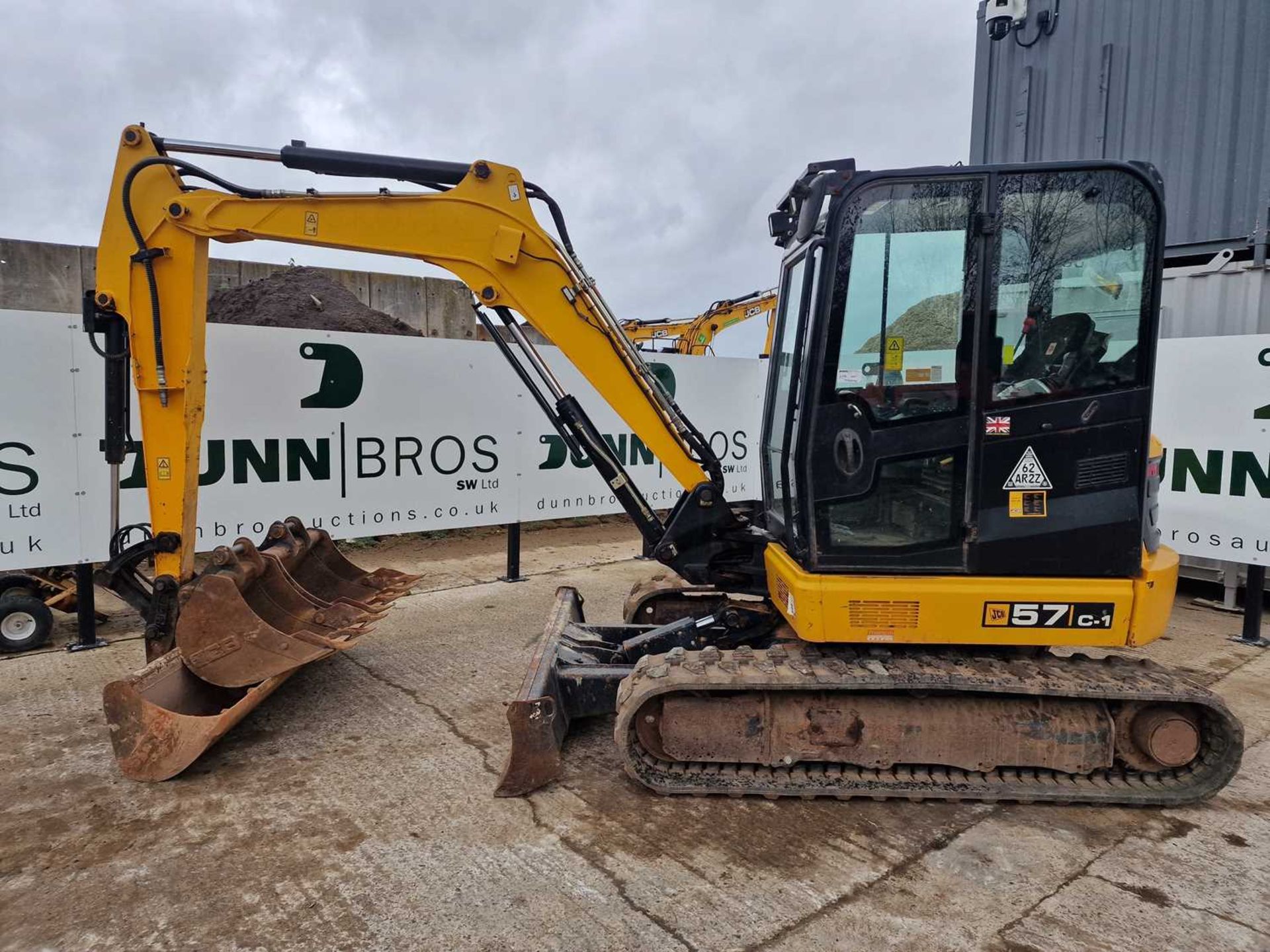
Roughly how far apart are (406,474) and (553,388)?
268 centimetres

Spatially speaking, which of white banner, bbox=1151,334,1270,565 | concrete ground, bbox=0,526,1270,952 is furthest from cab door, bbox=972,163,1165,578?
white banner, bbox=1151,334,1270,565

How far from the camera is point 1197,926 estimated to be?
105 inches

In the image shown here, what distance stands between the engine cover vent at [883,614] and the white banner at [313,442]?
177 inches

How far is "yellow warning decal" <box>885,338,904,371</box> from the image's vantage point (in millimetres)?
3412

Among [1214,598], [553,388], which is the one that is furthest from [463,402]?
[1214,598]

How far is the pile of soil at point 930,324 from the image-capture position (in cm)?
339

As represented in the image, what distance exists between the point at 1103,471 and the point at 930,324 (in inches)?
38.8

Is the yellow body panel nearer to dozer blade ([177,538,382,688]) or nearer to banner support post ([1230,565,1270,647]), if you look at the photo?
dozer blade ([177,538,382,688])

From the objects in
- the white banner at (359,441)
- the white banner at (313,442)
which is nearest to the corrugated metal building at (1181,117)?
the white banner at (359,441)

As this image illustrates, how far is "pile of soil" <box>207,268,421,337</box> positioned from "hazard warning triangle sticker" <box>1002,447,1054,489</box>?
8.07m

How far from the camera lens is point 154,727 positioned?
3.46 meters

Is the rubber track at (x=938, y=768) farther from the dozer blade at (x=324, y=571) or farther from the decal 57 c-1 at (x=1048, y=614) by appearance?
the dozer blade at (x=324, y=571)

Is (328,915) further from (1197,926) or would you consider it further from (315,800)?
(1197,926)

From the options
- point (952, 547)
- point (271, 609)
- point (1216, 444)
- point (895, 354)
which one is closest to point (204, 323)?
point (271, 609)
